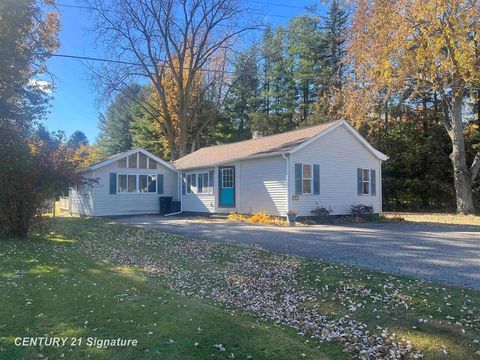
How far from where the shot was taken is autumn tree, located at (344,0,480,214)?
1770 centimetres

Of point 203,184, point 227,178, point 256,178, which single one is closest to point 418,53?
point 256,178

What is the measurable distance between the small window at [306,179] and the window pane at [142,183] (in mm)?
9444

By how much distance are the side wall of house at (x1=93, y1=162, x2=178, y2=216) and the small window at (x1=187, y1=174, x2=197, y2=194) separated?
4.94 feet

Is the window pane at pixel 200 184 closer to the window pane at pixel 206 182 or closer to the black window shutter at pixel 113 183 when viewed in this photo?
the window pane at pixel 206 182

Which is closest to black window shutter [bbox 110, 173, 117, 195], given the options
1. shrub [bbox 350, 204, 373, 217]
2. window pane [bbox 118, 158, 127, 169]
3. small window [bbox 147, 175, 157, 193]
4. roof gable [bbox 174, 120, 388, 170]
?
window pane [bbox 118, 158, 127, 169]

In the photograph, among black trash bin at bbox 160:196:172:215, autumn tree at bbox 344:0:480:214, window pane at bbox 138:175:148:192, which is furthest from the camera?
black trash bin at bbox 160:196:172:215

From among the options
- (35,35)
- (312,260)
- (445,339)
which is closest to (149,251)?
(312,260)

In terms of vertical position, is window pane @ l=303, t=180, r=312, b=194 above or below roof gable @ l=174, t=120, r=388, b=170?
below

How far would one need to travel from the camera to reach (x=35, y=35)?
1694 cm

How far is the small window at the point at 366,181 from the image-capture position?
19.4 meters

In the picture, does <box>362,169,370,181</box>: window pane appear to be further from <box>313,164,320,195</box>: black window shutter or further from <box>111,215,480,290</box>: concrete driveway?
<box>111,215,480,290</box>: concrete driveway

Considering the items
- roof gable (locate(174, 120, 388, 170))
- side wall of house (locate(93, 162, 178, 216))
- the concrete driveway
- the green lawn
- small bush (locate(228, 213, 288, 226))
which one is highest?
roof gable (locate(174, 120, 388, 170))

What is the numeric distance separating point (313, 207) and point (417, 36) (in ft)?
31.4

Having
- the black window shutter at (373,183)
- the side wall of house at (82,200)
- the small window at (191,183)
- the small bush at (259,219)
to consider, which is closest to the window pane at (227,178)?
the small bush at (259,219)
